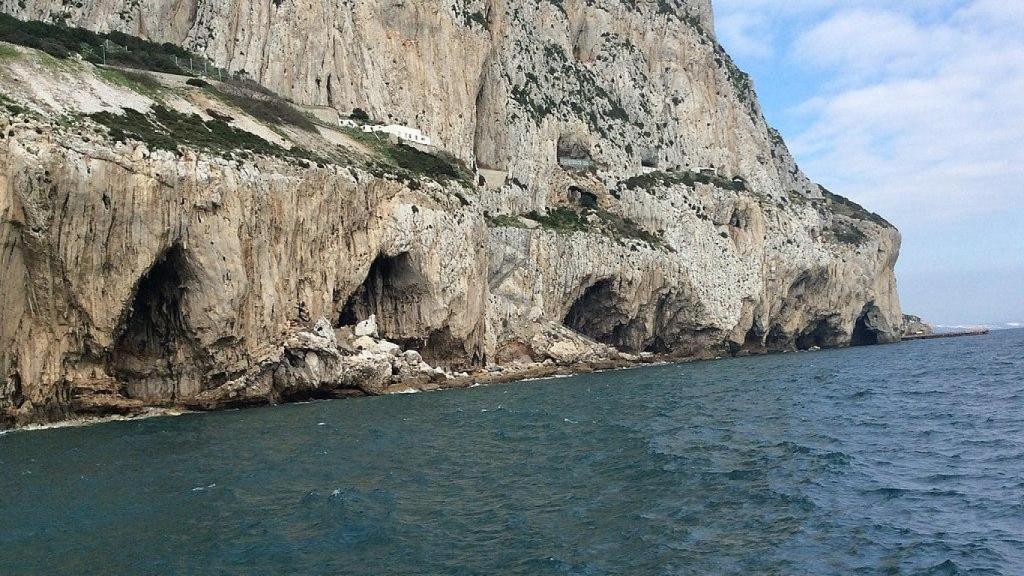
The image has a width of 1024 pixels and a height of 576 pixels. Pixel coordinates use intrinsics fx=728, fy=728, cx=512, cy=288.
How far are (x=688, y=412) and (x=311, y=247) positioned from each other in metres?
24.6

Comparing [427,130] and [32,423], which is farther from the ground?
[427,130]

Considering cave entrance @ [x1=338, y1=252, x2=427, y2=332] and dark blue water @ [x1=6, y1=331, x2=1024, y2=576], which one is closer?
dark blue water @ [x1=6, y1=331, x2=1024, y2=576]

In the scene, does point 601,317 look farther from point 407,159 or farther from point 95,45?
point 95,45

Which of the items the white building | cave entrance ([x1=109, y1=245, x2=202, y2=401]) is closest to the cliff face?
cave entrance ([x1=109, y1=245, x2=202, y2=401])

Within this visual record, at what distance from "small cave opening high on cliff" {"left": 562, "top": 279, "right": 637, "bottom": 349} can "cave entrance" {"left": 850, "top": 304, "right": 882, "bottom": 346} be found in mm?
44027

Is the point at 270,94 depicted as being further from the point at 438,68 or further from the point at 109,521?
the point at 109,521

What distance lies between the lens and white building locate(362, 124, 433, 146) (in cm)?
6334

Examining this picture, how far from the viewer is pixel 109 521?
16766 millimetres

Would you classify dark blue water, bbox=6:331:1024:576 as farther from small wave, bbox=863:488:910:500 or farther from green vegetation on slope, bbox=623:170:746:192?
green vegetation on slope, bbox=623:170:746:192

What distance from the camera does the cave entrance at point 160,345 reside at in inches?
1528

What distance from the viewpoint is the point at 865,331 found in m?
104

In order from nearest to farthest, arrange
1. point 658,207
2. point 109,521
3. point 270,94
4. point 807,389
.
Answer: point 109,521 → point 807,389 → point 270,94 → point 658,207

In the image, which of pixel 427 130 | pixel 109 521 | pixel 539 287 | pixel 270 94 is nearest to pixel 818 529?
pixel 109 521

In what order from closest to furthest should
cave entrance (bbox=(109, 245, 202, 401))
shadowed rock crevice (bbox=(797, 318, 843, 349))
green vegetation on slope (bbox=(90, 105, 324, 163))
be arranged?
green vegetation on slope (bbox=(90, 105, 324, 163)) → cave entrance (bbox=(109, 245, 202, 401)) → shadowed rock crevice (bbox=(797, 318, 843, 349))
